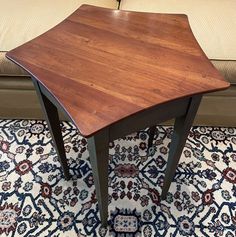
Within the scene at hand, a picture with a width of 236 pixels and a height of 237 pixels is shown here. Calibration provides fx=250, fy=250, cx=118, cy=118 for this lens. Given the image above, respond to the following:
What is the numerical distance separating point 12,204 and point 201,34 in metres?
1.16

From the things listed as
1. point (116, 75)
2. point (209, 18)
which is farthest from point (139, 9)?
point (116, 75)

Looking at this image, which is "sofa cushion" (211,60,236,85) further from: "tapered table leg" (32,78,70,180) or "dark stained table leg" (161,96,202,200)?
"tapered table leg" (32,78,70,180)

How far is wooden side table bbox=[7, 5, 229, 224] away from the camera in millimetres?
630

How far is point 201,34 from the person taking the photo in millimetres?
1185

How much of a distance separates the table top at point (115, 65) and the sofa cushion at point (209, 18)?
0.27 metres

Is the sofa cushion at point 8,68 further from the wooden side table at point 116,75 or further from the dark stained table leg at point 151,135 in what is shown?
the dark stained table leg at point 151,135

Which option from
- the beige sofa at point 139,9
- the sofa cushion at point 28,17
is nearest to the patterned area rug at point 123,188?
the beige sofa at point 139,9

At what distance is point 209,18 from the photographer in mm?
1255

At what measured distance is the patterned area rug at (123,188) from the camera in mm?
1044

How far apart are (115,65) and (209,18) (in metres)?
0.77

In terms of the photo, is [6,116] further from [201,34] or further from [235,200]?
[235,200]

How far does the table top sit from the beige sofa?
1.02 feet

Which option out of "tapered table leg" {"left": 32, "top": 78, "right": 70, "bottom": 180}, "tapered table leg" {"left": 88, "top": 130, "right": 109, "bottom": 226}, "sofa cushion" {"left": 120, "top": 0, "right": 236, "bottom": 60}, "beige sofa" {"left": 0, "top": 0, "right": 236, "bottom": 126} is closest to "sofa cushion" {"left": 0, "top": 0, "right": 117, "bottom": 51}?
"beige sofa" {"left": 0, "top": 0, "right": 236, "bottom": 126}

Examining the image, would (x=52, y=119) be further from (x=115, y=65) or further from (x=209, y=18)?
(x=209, y=18)
